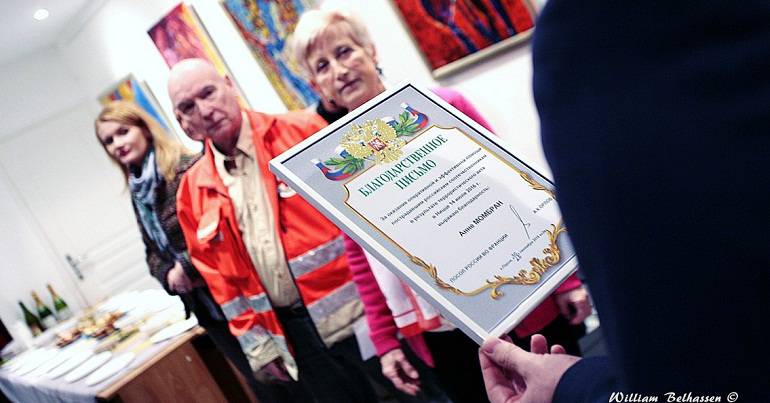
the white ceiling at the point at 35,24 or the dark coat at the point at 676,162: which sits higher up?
the white ceiling at the point at 35,24

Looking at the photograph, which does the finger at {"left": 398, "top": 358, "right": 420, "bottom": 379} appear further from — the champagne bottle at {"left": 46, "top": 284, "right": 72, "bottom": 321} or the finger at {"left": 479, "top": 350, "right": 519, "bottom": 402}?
the champagne bottle at {"left": 46, "top": 284, "right": 72, "bottom": 321}

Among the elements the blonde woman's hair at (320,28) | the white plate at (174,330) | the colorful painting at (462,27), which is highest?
the blonde woman's hair at (320,28)

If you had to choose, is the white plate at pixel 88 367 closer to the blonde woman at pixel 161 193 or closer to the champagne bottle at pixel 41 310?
the blonde woman at pixel 161 193

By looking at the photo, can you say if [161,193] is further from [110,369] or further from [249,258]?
[110,369]

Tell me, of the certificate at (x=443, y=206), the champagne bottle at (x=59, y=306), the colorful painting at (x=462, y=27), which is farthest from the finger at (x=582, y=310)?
the champagne bottle at (x=59, y=306)

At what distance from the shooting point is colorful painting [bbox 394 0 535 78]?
8.56ft

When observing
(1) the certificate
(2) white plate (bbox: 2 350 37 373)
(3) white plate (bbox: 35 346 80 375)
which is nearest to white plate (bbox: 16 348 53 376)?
(2) white plate (bbox: 2 350 37 373)

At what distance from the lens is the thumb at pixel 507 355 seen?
2.75ft

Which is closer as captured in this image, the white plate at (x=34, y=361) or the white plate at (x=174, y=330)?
the white plate at (x=174, y=330)

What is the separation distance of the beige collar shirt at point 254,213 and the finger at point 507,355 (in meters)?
1.69

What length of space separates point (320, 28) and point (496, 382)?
4.63 ft

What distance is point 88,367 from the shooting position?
11.0 ft

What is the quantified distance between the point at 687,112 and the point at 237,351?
9.48ft
